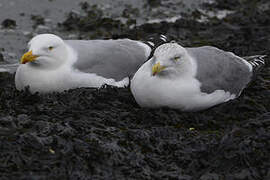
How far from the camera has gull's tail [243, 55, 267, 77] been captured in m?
7.35

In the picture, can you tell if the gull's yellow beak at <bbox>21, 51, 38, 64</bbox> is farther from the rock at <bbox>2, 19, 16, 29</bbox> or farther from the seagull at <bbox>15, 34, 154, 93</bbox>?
the rock at <bbox>2, 19, 16, 29</bbox>

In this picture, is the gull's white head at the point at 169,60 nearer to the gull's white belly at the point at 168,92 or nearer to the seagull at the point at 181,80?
the seagull at the point at 181,80

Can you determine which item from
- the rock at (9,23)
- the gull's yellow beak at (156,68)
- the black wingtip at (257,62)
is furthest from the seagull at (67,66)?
the rock at (9,23)

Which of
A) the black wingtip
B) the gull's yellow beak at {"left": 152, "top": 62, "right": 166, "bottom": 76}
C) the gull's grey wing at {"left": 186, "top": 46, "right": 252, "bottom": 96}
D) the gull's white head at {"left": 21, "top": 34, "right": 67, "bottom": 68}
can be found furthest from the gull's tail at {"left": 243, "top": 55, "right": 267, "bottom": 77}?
the gull's white head at {"left": 21, "top": 34, "right": 67, "bottom": 68}

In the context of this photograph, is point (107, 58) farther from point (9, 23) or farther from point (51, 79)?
point (9, 23)

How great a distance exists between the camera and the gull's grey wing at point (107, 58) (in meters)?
6.95

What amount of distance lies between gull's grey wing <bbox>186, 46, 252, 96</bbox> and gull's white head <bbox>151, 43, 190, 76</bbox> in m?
0.28

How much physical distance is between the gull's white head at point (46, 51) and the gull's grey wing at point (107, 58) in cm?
23

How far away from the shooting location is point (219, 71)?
22.0 ft

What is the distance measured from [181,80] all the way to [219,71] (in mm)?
715

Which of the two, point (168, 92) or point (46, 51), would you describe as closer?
point (168, 92)

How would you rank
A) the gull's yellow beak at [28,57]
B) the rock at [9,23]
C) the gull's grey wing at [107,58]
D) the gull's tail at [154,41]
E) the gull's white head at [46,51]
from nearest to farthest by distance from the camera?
1. the gull's yellow beak at [28,57]
2. the gull's white head at [46,51]
3. the gull's grey wing at [107,58]
4. the gull's tail at [154,41]
5. the rock at [9,23]

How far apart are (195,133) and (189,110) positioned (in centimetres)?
81

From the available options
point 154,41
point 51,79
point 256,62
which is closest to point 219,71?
point 256,62
